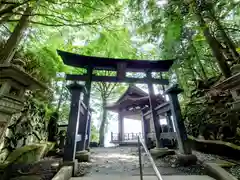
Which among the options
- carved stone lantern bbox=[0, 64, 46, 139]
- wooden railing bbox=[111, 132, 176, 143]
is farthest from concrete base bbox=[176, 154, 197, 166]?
carved stone lantern bbox=[0, 64, 46, 139]

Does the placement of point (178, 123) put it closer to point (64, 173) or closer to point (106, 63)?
point (64, 173)

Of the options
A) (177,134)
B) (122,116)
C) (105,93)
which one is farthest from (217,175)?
(105,93)

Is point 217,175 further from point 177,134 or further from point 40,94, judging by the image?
point 40,94

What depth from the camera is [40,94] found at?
19.6 feet


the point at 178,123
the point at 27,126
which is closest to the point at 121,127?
the point at 27,126

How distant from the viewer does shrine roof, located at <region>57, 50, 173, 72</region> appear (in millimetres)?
4757

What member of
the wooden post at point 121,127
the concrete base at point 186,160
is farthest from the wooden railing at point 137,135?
Answer: the concrete base at point 186,160

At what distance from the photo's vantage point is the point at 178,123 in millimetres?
3473

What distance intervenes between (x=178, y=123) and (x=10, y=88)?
3.93m

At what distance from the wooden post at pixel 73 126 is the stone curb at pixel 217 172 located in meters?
2.67

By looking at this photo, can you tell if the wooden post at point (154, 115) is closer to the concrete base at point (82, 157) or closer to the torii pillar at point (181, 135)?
the torii pillar at point (181, 135)

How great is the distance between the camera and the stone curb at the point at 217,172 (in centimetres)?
211

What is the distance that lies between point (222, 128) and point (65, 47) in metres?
7.49

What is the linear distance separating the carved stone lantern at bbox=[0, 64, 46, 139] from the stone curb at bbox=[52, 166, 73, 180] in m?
1.35
